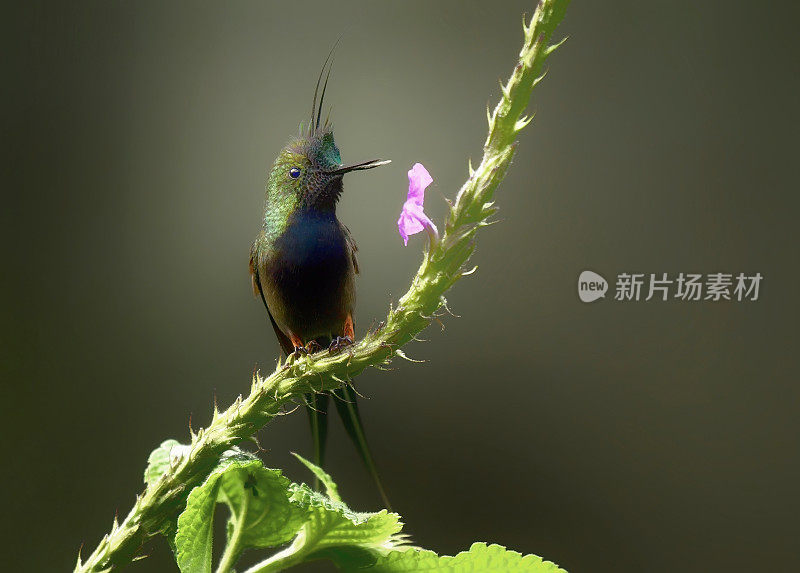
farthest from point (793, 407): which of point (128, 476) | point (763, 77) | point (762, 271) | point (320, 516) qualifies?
point (128, 476)

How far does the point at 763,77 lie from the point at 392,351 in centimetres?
128

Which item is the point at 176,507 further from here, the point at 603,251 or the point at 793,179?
the point at 793,179

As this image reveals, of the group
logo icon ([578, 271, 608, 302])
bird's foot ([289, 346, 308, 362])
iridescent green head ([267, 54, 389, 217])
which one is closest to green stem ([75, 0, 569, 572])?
bird's foot ([289, 346, 308, 362])

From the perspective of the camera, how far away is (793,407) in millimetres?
1453

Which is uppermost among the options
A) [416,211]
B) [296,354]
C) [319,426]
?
[416,211]

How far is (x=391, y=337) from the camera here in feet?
1.35

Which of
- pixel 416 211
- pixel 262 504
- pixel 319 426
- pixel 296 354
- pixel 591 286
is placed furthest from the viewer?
pixel 591 286

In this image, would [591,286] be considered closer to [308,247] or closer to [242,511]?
[308,247]

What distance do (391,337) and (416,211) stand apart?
0.25 feet

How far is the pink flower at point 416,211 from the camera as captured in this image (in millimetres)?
391

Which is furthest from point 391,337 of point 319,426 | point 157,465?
point 319,426

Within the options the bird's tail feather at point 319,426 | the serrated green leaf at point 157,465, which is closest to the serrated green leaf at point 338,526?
the serrated green leaf at point 157,465

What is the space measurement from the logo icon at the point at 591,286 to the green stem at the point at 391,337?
103 cm

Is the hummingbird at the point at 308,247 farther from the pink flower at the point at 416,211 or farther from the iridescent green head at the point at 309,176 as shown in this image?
the pink flower at the point at 416,211
